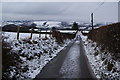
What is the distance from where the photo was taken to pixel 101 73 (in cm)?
904

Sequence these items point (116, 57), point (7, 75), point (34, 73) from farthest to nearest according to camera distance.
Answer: point (116, 57) < point (34, 73) < point (7, 75)

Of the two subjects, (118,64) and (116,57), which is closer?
(118,64)

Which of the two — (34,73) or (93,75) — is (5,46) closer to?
(34,73)

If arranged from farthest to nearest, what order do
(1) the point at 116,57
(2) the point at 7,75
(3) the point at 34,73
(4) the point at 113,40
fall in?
1. (4) the point at 113,40
2. (1) the point at 116,57
3. (3) the point at 34,73
4. (2) the point at 7,75

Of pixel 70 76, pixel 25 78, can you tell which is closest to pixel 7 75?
pixel 25 78

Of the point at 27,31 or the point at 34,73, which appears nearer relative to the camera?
the point at 34,73

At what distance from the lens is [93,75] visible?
8.80 metres

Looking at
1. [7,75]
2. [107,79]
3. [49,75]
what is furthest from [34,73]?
[107,79]

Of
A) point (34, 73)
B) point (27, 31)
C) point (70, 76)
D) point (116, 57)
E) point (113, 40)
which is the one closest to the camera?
point (70, 76)

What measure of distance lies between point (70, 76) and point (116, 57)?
11.2ft

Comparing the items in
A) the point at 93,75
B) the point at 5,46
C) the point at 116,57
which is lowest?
the point at 93,75

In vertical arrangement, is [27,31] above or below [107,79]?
above

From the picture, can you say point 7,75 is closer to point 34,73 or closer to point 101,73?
point 34,73

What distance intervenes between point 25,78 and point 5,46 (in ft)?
5.68
